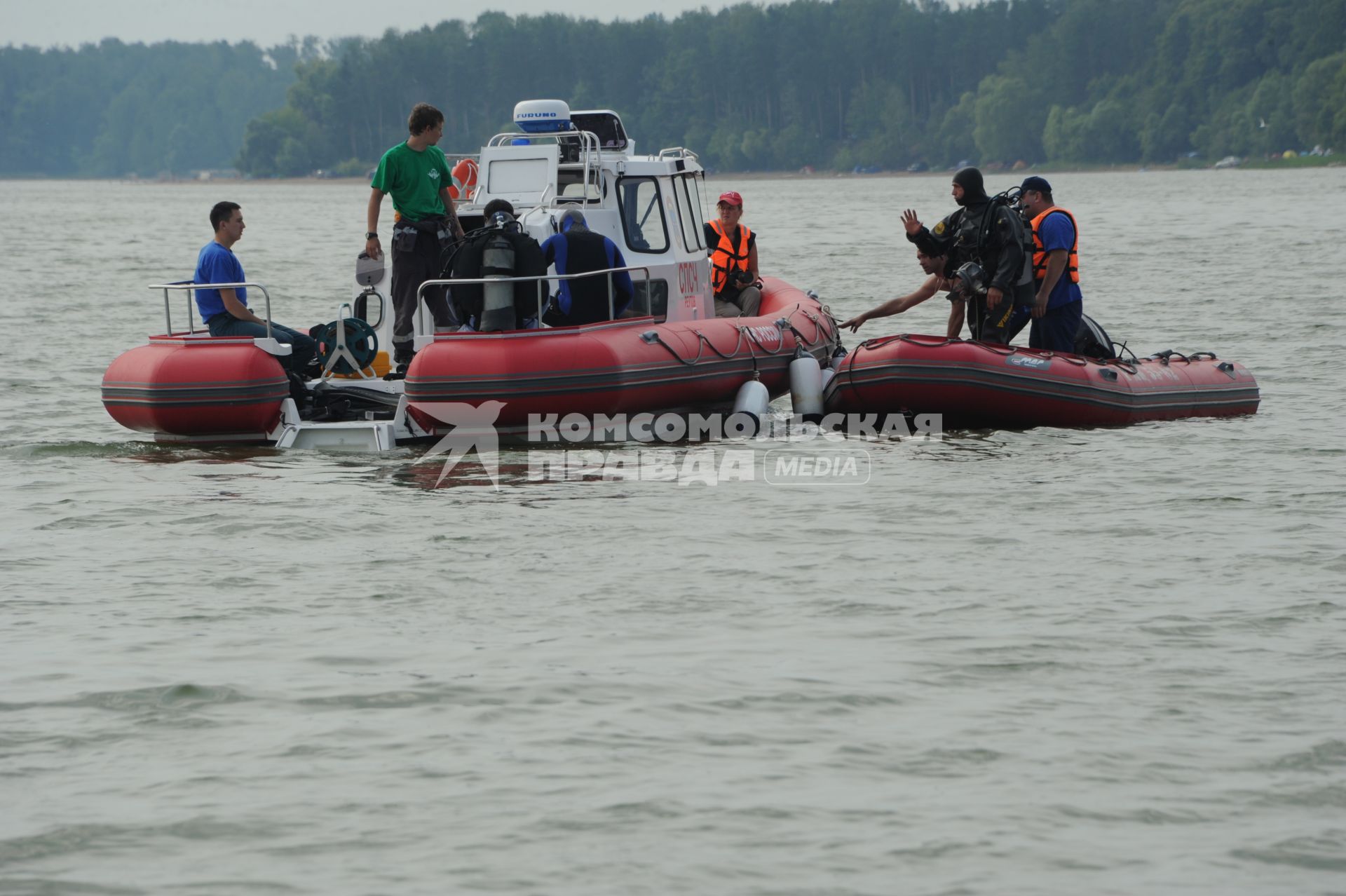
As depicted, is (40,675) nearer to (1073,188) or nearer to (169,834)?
(169,834)

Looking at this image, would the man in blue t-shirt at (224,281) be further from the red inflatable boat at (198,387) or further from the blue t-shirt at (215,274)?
the red inflatable boat at (198,387)

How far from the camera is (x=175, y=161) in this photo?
191250 mm

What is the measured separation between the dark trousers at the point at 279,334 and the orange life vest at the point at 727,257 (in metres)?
3.44

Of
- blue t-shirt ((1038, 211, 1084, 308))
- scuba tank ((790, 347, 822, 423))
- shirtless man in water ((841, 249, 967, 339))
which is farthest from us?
scuba tank ((790, 347, 822, 423))

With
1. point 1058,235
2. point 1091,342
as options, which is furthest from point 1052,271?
point 1091,342

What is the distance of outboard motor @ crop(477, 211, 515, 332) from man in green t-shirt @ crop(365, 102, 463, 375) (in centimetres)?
44

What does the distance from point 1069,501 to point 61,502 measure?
5266 mm

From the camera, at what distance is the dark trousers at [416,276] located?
1024 centimetres

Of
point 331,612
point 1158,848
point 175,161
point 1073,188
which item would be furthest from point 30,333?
point 175,161

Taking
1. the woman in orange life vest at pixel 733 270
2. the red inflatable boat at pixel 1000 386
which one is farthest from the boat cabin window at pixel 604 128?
the red inflatable boat at pixel 1000 386

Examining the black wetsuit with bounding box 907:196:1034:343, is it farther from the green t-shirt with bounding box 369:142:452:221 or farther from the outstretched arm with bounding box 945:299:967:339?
the green t-shirt with bounding box 369:142:452:221

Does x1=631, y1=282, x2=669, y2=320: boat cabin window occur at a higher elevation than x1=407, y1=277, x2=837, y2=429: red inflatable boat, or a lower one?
higher

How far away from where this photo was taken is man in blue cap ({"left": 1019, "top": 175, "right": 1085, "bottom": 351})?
1056cm

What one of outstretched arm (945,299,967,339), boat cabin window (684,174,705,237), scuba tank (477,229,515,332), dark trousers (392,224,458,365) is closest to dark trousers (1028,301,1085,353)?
outstretched arm (945,299,967,339)
